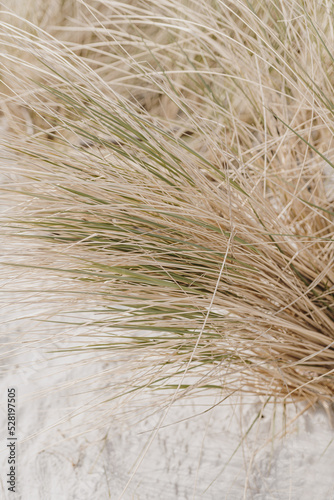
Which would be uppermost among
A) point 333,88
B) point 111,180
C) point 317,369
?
point 333,88

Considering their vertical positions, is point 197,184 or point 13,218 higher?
point 197,184

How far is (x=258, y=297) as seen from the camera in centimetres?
67

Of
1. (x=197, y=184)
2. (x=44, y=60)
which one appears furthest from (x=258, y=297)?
(x=44, y=60)

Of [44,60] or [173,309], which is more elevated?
[44,60]

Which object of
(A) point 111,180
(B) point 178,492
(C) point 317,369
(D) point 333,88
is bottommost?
(B) point 178,492

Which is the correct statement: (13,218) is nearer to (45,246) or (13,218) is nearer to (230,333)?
(45,246)

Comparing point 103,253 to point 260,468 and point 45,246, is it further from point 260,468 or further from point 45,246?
point 260,468

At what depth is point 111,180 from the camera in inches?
23.9

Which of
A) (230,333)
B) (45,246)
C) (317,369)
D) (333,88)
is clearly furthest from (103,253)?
(333,88)

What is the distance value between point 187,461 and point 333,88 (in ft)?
2.10

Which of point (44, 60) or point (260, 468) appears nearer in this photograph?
point (44, 60)

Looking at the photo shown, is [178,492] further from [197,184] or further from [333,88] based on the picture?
[333,88]

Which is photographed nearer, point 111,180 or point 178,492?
point 111,180

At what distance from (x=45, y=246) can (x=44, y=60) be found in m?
0.24
